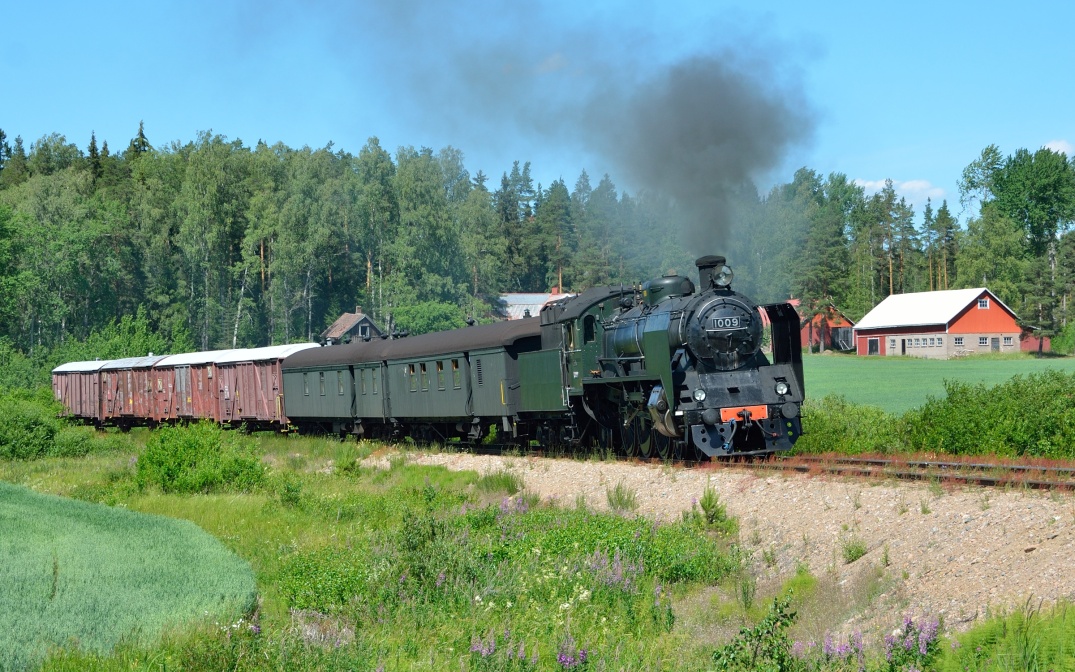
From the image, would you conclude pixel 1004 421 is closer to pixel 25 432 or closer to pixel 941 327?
pixel 25 432

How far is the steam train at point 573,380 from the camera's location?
17844 mm

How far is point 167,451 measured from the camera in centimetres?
2141

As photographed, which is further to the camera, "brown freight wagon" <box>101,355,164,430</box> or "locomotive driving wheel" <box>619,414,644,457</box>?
"brown freight wagon" <box>101,355,164,430</box>

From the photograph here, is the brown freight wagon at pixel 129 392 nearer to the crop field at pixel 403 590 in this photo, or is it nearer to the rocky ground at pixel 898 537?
the crop field at pixel 403 590

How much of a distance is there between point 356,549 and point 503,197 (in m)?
125

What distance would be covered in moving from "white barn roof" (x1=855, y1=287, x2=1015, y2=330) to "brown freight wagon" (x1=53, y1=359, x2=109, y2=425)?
53680 mm

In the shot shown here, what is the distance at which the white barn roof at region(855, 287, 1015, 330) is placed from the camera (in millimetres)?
73562

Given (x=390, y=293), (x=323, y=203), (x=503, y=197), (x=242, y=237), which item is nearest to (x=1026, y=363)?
(x=390, y=293)

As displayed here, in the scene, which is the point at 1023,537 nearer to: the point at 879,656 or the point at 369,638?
the point at 879,656

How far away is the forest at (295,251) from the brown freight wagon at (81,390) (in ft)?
38.5

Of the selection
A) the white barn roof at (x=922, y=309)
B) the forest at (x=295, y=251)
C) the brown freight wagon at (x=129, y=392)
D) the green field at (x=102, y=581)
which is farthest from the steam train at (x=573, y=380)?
the white barn roof at (x=922, y=309)

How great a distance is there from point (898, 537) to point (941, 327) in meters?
66.3

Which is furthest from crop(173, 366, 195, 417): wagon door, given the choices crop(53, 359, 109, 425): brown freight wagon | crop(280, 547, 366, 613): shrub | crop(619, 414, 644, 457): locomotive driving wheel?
crop(280, 547, 366, 613): shrub

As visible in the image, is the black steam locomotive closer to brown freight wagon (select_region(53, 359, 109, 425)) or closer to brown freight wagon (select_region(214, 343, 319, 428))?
brown freight wagon (select_region(214, 343, 319, 428))
